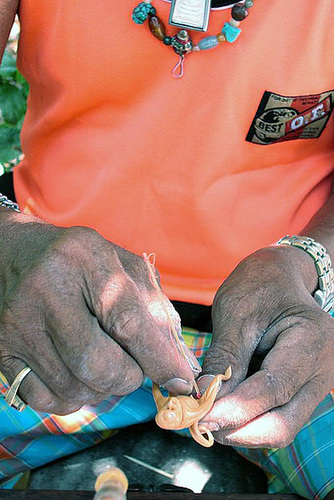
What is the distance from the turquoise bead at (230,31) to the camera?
58.7 inches

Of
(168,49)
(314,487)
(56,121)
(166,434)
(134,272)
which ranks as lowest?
(166,434)

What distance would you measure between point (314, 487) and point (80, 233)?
2.83 ft

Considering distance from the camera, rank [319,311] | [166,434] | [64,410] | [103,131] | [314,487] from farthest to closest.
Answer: [166,434] → [103,131] → [314,487] → [319,311] → [64,410]

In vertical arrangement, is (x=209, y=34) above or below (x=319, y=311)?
above

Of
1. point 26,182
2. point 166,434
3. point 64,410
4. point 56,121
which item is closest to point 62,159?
point 56,121

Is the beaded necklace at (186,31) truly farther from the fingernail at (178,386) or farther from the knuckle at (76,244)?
the fingernail at (178,386)

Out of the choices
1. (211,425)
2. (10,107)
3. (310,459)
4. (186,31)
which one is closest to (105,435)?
(310,459)

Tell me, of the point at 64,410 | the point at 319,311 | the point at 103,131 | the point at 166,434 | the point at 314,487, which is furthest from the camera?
the point at 166,434

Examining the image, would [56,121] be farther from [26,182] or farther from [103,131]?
[26,182]

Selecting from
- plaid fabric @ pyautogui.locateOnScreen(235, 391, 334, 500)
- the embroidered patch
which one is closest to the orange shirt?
the embroidered patch

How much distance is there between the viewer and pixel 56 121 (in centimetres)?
168

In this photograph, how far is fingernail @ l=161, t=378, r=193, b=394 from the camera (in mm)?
1188

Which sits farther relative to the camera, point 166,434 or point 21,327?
point 166,434

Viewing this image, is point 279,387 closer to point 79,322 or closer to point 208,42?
point 79,322
